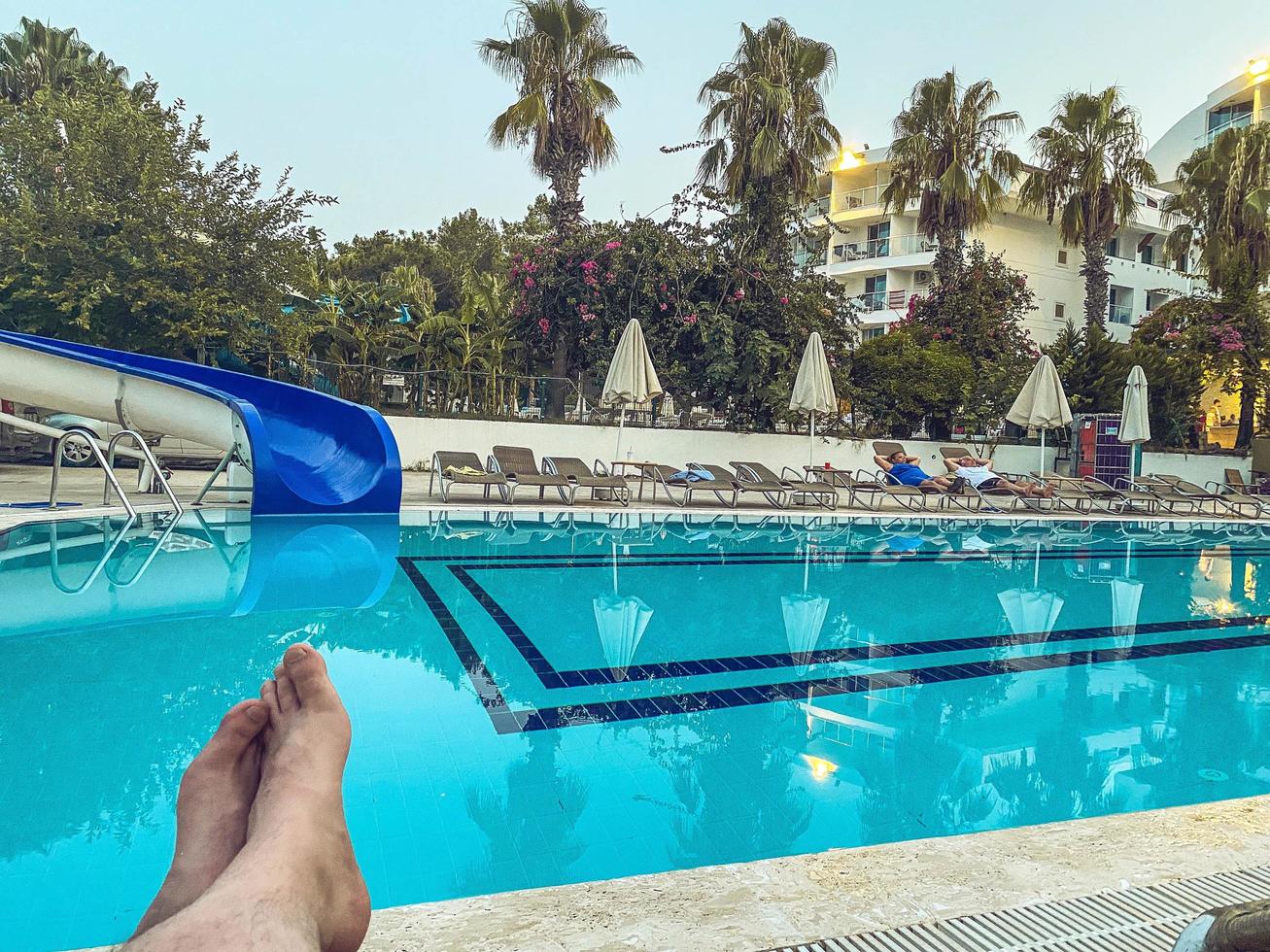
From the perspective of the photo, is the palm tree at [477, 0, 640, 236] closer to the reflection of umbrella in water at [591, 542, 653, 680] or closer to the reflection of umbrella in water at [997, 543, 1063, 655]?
the reflection of umbrella in water at [591, 542, 653, 680]

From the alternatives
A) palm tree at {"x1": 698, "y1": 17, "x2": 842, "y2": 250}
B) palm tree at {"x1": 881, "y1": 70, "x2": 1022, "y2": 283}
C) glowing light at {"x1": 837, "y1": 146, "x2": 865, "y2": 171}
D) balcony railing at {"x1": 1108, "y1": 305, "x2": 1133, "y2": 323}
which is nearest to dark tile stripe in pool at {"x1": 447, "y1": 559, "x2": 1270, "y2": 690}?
palm tree at {"x1": 698, "y1": 17, "x2": 842, "y2": 250}

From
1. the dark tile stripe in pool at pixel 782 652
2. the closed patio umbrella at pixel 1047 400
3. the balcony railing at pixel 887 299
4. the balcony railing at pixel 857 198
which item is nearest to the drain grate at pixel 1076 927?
the dark tile stripe in pool at pixel 782 652

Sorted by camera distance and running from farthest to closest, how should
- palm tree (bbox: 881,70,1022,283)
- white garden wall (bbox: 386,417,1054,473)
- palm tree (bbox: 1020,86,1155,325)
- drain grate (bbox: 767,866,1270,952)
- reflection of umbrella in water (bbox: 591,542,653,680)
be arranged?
1. palm tree (bbox: 1020,86,1155,325)
2. palm tree (bbox: 881,70,1022,283)
3. white garden wall (bbox: 386,417,1054,473)
4. reflection of umbrella in water (bbox: 591,542,653,680)
5. drain grate (bbox: 767,866,1270,952)

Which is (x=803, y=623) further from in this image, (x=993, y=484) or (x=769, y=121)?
(x=769, y=121)

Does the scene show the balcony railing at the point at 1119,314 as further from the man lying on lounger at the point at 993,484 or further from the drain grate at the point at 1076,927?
the drain grate at the point at 1076,927

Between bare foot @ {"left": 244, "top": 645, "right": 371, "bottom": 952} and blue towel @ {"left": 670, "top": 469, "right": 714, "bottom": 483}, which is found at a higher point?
blue towel @ {"left": 670, "top": 469, "right": 714, "bottom": 483}

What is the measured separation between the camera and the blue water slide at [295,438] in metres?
9.29

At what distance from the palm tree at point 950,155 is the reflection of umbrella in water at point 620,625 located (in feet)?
55.3

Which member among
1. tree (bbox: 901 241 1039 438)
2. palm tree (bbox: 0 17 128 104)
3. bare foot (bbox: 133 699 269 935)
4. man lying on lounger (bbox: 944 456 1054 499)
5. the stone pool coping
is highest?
palm tree (bbox: 0 17 128 104)

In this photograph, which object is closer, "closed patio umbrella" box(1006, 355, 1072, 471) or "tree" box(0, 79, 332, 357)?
"tree" box(0, 79, 332, 357)

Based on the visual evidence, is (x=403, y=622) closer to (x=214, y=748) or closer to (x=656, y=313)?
(x=214, y=748)

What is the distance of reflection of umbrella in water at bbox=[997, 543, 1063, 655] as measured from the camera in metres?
5.68

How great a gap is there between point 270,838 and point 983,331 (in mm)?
20946

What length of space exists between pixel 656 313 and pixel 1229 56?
30.7 m
